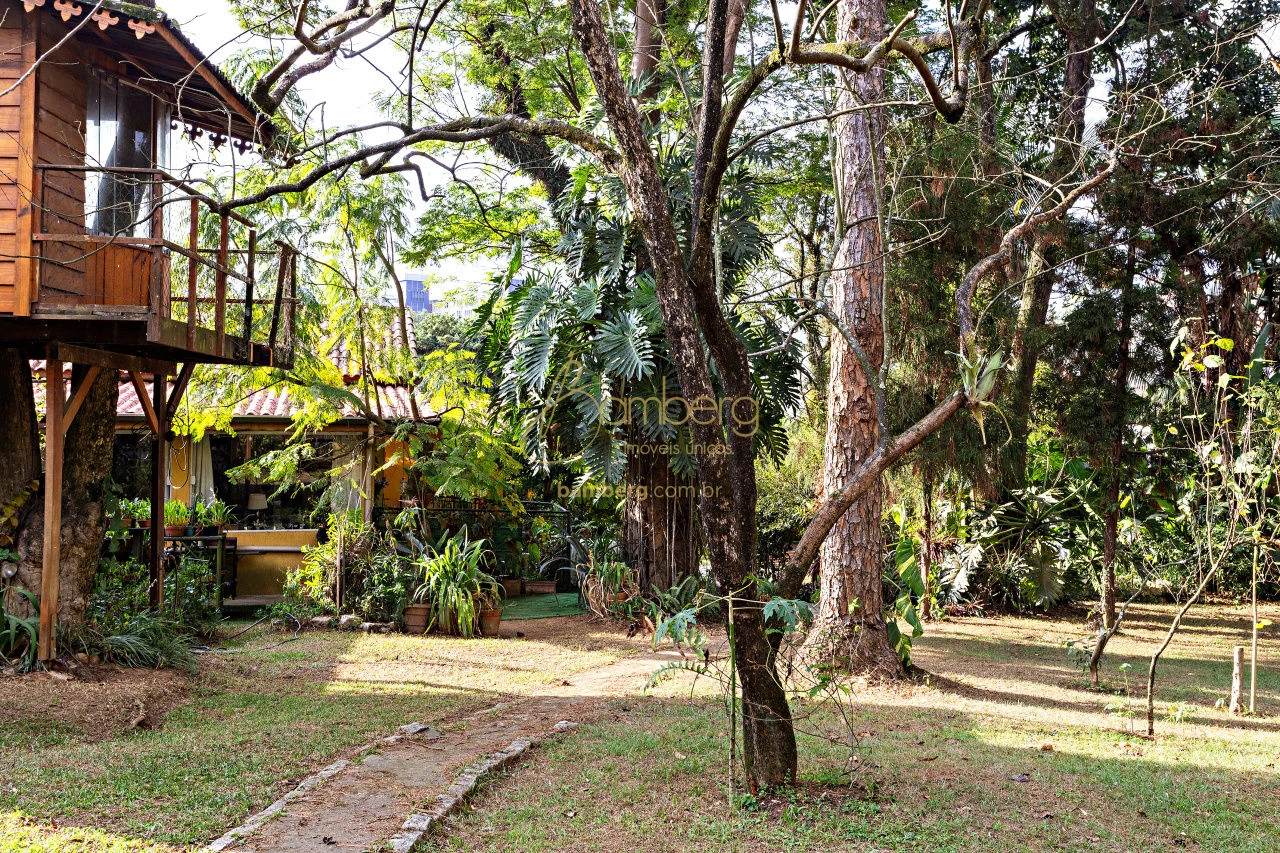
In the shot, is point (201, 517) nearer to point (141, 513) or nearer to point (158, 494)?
point (141, 513)

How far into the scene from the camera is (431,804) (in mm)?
4551

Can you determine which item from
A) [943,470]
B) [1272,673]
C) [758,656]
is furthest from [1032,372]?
[758,656]

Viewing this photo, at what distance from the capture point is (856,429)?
7.73 meters

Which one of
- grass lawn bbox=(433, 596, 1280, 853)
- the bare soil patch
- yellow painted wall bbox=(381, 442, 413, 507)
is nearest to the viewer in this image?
grass lawn bbox=(433, 596, 1280, 853)

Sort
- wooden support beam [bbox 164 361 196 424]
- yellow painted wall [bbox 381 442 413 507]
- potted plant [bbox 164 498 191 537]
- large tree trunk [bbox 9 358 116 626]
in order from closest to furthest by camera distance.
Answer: large tree trunk [bbox 9 358 116 626] < wooden support beam [bbox 164 361 196 424] < potted plant [bbox 164 498 191 537] < yellow painted wall [bbox 381 442 413 507]

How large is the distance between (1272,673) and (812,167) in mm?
8905

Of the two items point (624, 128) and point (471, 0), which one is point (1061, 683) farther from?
point (471, 0)

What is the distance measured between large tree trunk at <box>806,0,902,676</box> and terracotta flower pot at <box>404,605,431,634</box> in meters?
4.39

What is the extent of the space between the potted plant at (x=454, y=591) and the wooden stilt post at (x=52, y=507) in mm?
3691

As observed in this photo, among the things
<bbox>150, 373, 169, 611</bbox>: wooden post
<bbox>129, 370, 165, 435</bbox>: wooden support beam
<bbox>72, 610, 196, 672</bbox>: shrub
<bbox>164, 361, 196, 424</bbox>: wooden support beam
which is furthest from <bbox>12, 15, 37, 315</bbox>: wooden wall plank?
<bbox>72, 610, 196, 672</bbox>: shrub

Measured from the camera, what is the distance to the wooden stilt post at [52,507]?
713 cm

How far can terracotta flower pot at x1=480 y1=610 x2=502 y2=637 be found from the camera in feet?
33.5

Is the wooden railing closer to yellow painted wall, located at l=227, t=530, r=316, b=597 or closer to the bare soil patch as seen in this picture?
the bare soil patch

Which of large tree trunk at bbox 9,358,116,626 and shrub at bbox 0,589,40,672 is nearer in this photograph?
shrub at bbox 0,589,40,672
